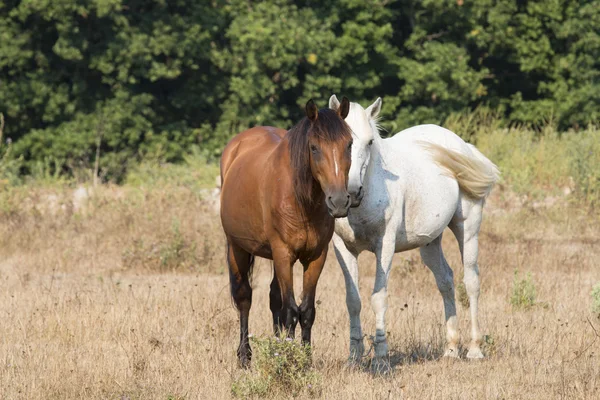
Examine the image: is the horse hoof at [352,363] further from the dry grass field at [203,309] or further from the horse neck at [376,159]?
the horse neck at [376,159]

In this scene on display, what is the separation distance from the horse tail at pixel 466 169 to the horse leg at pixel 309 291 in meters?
1.78

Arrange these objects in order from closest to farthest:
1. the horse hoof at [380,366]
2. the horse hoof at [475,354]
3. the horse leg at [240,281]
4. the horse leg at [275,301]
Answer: the horse hoof at [380,366] < the horse leg at [275,301] < the horse leg at [240,281] < the horse hoof at [475,354]

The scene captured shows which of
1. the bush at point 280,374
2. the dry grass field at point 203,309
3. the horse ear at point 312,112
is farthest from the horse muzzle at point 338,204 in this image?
the dry grass field at point 203,309

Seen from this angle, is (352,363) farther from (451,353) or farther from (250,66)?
(250,66)

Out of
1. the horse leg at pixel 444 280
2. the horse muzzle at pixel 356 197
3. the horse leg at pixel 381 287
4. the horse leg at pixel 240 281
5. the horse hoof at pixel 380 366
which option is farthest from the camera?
the horse leg at pixel 444 280

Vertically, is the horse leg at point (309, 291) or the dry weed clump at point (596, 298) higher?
the horse leg at point (309, 291)

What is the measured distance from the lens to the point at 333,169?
20.3 ft

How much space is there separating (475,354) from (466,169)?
1.53m

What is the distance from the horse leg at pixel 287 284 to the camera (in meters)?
6.63

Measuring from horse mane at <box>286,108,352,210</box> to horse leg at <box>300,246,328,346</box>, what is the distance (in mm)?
444

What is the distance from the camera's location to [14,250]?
13570 mm

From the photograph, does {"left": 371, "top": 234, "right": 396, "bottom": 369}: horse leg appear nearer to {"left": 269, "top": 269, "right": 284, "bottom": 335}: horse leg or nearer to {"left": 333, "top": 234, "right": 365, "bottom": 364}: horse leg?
{"left": 333, "top": 234, "right": 365, "bottom": 364}: horse leg

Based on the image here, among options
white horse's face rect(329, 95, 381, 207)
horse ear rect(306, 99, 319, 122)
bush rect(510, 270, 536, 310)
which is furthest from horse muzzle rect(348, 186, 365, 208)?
bush rect(510, 270, 536, 310)

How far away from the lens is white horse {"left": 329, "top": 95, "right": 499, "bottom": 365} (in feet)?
23.4
